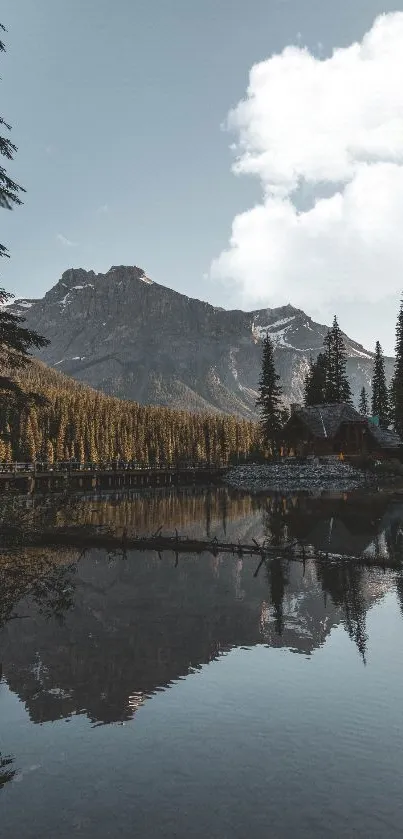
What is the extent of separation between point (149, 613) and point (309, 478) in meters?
57.6

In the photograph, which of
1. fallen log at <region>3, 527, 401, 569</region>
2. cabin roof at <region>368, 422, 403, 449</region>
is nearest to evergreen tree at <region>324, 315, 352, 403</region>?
cabin roof at <region>368, 422, 403, 449</region>

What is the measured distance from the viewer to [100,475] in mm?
88125

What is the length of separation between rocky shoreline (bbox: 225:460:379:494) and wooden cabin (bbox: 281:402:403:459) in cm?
424

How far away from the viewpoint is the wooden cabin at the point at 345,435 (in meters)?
79.4

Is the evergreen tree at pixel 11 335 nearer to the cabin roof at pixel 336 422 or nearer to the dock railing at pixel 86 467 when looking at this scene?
the dock railing at pixel 86 467

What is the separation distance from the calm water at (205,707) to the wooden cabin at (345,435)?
58.8 meters

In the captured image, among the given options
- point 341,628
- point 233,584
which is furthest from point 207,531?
point 341,628

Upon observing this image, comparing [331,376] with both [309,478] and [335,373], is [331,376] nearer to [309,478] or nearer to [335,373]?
[335,373]

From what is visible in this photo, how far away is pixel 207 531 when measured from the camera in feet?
117

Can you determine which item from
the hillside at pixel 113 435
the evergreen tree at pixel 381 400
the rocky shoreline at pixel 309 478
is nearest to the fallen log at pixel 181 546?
the rocky shoreline at pixel 309 478

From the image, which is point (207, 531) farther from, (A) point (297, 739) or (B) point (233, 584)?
(A) point (297, 739)

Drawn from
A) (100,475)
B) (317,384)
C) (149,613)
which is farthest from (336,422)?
(149,613)

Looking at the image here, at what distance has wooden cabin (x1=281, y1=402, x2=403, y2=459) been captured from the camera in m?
79.4

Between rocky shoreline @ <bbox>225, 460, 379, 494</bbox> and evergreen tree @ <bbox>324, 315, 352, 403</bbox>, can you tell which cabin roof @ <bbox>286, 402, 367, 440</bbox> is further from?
evergreen tree @ <bbox>324, 315, 352, 403</bbox>
